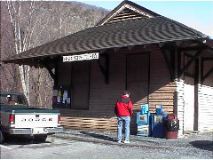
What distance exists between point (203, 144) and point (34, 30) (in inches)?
1045

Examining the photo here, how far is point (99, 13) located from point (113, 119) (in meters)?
50.2

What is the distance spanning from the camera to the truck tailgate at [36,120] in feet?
41.3

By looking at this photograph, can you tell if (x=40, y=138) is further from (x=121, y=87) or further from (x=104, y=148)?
(x=121, y=87)

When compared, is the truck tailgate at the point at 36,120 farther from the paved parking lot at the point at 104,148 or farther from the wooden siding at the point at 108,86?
the wooden siding at the point at 108,86

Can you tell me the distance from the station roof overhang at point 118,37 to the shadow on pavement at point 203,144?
346 centimetres

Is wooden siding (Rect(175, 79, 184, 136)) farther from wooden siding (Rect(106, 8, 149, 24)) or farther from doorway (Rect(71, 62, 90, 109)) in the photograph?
wooden siding (Rect(106, 8, 149, 24))

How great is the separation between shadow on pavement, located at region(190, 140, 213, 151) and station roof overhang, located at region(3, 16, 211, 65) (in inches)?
136

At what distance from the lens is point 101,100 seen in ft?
61.0

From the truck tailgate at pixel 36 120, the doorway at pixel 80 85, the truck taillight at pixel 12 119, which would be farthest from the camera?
the doorway at pixel 80 85

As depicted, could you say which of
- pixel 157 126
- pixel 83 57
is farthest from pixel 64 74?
pixel 157 126

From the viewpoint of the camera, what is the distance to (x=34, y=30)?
3778 centimetres

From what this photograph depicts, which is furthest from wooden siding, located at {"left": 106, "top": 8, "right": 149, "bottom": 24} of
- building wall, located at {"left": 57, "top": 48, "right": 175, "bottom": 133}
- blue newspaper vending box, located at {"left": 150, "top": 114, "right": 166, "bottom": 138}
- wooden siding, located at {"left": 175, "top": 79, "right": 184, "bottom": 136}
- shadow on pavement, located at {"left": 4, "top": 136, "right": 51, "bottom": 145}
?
shadow on pavement, located at {"left": 4, "top": 136, "right": 51, "bottom": 145}

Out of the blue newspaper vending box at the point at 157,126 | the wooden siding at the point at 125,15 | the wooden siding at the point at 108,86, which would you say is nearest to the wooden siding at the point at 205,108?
the blue newspaper vending box at the point at 157,126

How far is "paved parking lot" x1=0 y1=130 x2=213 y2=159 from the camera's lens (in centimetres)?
1124
